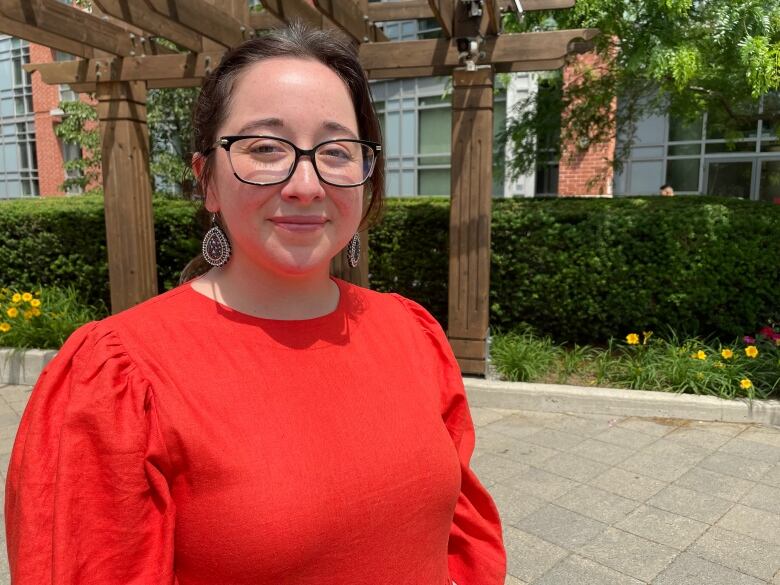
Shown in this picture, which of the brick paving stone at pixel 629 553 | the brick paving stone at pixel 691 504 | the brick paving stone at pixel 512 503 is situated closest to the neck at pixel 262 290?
the brick paving stone at pixel 629 553

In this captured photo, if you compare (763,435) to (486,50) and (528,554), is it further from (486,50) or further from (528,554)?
(486,50)

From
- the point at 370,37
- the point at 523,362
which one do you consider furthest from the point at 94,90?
the point at 523,362

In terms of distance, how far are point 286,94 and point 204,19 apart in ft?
14.4

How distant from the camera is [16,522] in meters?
1.02

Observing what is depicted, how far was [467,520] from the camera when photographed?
1474mm

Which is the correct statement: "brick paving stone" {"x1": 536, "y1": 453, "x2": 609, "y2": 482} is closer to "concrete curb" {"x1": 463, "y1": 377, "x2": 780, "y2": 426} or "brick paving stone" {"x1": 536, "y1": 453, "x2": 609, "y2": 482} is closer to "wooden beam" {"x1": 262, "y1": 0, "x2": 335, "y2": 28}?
"concrete curb" {"x1": 463, "y1": 377, "x2": 780, "y2": 426}

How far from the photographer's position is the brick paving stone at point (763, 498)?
3.55m

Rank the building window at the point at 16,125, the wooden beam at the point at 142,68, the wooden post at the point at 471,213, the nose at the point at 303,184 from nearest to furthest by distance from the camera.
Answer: the nose at the point at 303,184 → the wooden post at the point at 471,213 → the wooden beam at the point at 142,68 → the building window at the point at 16,125

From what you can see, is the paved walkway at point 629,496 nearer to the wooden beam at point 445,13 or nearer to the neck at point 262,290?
the neck at point 262,290

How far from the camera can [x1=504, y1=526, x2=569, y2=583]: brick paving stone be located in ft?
9.66

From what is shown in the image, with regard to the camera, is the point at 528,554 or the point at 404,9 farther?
the point at 404,9

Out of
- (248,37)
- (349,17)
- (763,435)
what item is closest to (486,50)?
(349,17)

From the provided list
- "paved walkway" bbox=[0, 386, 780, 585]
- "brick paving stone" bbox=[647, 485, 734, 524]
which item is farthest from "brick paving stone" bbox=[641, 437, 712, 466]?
"brick paving stone" bbox=[647, 485, 734, 524]

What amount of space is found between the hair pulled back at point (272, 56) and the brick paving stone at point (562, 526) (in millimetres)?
2583
